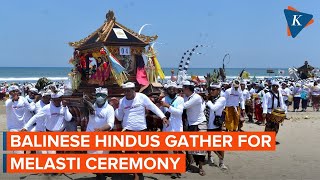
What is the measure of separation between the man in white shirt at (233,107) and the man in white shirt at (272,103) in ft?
2.49

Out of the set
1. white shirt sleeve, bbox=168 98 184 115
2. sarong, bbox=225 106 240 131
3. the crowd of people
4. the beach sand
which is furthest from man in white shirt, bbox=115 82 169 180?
sarong, bbox=225 106 240 131

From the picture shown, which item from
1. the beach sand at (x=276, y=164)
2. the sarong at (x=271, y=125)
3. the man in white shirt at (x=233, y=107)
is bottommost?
the beach sand at (x=276, y=164)

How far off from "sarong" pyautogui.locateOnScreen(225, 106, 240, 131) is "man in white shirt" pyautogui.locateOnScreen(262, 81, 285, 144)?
2.38 feet

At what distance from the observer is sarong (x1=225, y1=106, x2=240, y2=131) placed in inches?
398

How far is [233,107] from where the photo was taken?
1044cm

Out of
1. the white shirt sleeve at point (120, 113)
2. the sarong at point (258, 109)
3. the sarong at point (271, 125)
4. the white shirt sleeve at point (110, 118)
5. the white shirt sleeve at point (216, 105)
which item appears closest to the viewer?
the white shirt sleeve at point (110, 118)

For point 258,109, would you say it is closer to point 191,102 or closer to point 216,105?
point 216,105

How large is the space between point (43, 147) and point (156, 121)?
2179 mm

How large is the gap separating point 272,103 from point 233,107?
1.01 meters

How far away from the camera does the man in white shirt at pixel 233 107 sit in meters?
10.2

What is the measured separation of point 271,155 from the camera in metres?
9.15

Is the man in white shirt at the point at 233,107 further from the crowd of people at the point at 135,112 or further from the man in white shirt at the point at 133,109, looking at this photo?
the man in white shirt at the point at 133,109

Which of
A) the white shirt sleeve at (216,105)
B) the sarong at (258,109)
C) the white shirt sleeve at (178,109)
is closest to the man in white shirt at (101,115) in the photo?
the white shirt sleeve at (178,109)

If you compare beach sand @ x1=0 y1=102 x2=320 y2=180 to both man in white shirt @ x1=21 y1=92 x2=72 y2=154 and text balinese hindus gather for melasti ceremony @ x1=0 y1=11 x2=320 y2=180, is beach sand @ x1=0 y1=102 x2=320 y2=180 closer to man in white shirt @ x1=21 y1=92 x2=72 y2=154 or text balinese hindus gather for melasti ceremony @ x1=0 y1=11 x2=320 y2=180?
text balinese hindus gather for melasti ceremony @ x1=0 y1=11 x2=320 y2=180
